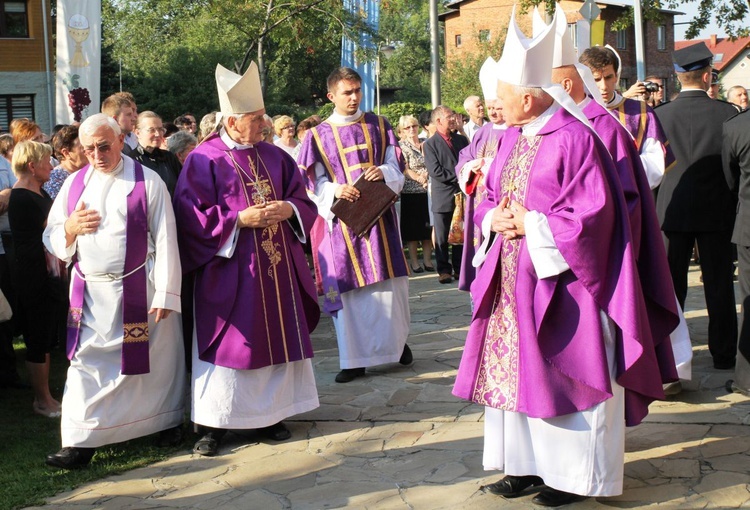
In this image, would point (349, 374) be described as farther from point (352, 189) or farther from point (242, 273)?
point (242, 273)

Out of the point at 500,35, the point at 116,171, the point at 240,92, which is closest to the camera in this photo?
the point at 116,171

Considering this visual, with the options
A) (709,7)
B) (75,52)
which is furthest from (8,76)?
(709,7)

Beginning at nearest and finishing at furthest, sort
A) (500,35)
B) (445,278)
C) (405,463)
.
Result: (405,463)
(445,278)
(500,35)

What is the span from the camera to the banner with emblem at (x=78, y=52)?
15422 millimetres

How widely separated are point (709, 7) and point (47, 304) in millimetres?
22380

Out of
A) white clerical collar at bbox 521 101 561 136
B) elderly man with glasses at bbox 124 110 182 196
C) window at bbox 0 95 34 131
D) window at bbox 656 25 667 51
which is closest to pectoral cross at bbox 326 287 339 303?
elderly man with glasses at bbox 124 110 182 196

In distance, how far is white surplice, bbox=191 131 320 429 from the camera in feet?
18.7

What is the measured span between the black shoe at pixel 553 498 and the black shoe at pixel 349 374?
2.90m

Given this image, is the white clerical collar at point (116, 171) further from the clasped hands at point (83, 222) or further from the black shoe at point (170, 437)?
the black shoe at point (170, 437)

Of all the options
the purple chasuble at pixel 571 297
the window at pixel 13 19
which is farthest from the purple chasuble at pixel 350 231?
the window at pixel 13 19

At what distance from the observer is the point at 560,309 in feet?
14.3

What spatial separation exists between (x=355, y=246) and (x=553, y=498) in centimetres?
331

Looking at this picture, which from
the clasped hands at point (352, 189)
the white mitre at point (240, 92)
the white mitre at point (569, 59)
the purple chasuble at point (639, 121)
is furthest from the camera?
the clasped hands at point (352, 189)

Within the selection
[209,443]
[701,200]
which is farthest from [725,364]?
[209,443]
